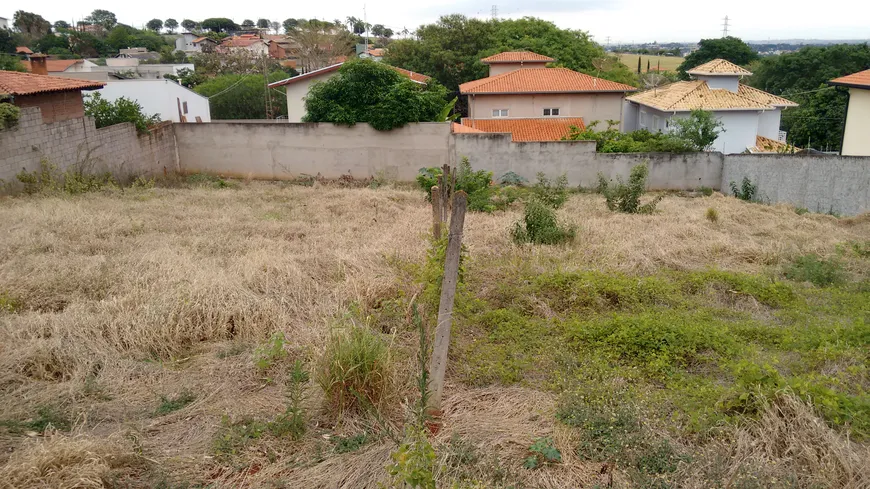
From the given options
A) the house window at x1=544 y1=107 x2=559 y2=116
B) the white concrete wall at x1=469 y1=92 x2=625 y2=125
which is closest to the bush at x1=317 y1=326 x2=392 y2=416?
the white concrete wall at x1=469 y1=92 x2=625 y2=125

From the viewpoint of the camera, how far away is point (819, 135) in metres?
37.6

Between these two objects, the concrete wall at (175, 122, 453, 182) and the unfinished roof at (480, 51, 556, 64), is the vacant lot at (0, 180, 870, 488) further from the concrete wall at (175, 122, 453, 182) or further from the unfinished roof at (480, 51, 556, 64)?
the unfinished roof at (480, 51, 556, 64)

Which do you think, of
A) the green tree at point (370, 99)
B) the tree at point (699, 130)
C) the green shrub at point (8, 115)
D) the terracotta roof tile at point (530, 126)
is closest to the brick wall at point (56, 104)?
the green shrub at point (8, 115)

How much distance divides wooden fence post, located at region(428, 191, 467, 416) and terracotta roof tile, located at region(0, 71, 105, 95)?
1330 centimetres

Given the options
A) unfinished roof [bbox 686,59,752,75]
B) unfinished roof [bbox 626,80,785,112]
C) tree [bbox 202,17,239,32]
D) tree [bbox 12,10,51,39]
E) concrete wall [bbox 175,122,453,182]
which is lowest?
concrete wall [bbox 175,122,453,182]

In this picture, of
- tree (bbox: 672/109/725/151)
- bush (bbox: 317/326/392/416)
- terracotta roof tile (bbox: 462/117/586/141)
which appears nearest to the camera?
bush (bbox: 317/326/392/416)

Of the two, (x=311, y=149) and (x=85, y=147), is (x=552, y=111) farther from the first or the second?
(x=85, y=147)

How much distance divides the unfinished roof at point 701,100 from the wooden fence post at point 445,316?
25076 mm

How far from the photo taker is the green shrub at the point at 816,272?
25.9 feet

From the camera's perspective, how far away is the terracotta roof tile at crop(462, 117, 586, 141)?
26.4 meters

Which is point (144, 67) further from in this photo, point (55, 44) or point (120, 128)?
point (120, 128)

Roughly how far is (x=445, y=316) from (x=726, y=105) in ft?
90.0

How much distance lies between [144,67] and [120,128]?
39964 mm

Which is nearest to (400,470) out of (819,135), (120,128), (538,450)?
(538,450)
